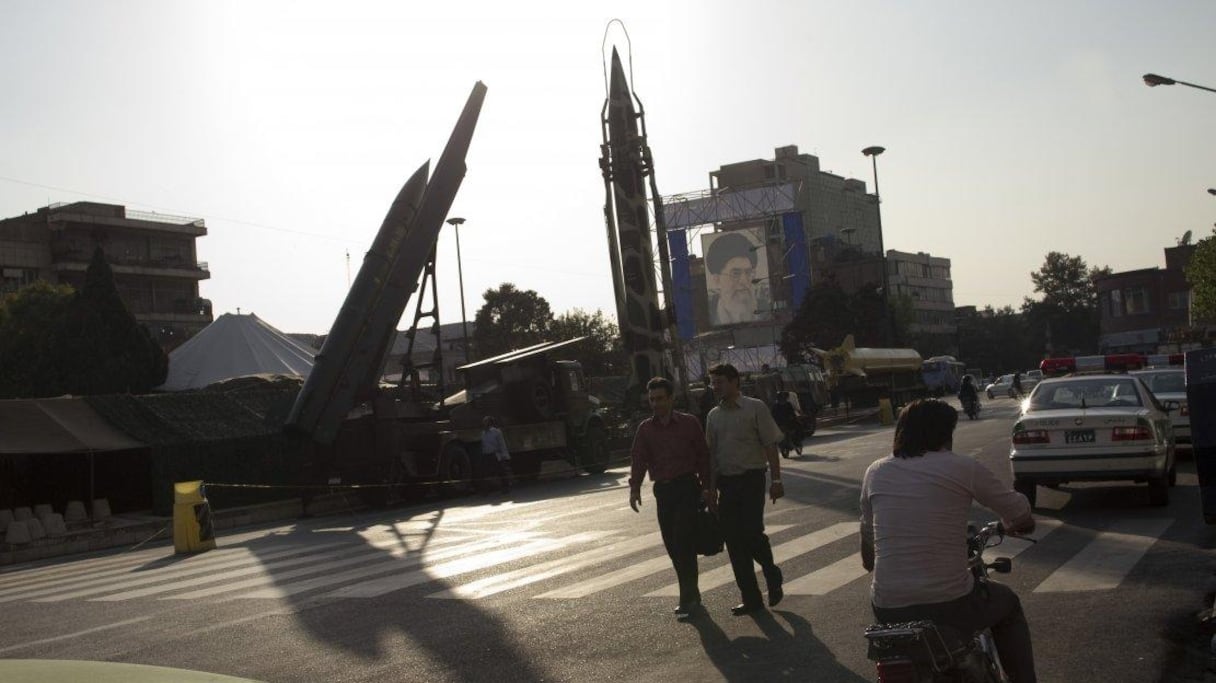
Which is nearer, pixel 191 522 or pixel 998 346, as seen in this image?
pixel 191 522

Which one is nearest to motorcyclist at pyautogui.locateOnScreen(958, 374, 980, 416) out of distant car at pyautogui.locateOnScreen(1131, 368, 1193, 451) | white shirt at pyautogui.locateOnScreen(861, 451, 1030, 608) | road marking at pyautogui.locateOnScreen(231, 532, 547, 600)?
distant car at pyautogui.locateOnScreen(1131, 368, 1193, 451)

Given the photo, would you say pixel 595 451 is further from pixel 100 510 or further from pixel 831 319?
pixel 831 319

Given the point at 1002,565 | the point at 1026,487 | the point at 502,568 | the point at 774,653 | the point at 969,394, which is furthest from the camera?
the point at 969,394

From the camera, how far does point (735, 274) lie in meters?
74.5

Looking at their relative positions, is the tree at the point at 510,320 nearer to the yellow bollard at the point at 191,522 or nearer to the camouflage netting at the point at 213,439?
the camouflage netting at the point at 213,439

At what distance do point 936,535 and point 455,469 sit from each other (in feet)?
70.5

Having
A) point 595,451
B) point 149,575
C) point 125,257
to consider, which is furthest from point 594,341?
point 149,575

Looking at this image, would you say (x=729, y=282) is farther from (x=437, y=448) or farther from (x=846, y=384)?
(x=437, y=448)

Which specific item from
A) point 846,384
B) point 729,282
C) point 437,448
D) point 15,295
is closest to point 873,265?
point 729,282

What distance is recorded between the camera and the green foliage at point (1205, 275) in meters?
49.8

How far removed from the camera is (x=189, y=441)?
2478 centimetres

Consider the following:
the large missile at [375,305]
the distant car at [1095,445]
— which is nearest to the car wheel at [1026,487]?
the distant car at [1095,445]

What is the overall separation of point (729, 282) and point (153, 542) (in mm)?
56190

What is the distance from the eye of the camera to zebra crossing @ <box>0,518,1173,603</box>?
9.84 metres
